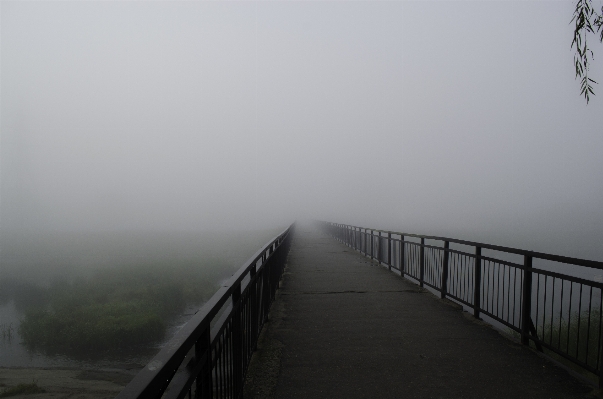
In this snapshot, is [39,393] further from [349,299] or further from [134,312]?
[349,299]

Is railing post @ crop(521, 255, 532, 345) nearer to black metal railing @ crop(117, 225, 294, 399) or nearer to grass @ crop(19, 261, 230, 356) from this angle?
black metal railing @ crop(117, 225, 294, 399)

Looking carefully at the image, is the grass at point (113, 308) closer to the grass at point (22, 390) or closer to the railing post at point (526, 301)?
the grass at point (22, 390)

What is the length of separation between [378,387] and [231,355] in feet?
5.24

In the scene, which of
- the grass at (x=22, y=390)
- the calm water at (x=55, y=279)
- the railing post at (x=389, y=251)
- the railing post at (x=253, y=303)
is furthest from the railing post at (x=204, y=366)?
the calm water at (x=55, y=279)

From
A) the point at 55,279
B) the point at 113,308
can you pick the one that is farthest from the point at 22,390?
the point at 55,279

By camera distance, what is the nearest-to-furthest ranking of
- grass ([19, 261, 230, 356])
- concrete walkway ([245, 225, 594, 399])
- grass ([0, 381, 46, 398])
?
concrete walkway ([245, 225, 594, 399]) → grass ([0, 381, 46, 398]) → grass ([19, 261, 230, 356])

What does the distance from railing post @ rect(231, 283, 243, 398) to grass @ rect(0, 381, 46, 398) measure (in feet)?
36.3

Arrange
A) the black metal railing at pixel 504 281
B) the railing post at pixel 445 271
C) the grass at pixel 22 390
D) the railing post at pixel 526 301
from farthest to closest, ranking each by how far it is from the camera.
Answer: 1. the grass at pixel 22 390
2. the railing post at pixel 445 271
3. the railing post at pixel 526 301
4. the black metal railing at pixel 504 281

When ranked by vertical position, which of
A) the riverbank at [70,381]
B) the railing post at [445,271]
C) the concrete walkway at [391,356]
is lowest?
the riverbank at [70,381]

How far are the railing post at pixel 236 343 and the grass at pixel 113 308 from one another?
14.3 m

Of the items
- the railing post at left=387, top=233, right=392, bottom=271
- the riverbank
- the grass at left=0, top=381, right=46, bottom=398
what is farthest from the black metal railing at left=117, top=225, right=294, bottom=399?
the grass at left=0, top=381, right=46, bottom=398

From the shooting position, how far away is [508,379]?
413 centimetres

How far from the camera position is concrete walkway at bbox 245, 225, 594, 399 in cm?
390

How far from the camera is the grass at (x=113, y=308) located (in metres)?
16.0
